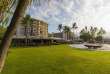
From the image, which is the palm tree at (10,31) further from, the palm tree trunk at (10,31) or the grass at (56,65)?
the grass at (56,65)

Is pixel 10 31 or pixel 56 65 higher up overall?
pixel 10 31

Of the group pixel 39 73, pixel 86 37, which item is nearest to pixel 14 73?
pixel 39 73

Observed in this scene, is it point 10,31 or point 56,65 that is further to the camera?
point 56,65

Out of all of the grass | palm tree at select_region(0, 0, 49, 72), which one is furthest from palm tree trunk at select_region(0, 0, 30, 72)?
the grass

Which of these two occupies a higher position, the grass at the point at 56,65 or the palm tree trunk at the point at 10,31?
the palm tree trunk at the point at 10,31

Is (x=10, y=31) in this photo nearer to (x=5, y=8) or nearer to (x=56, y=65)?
(x=5, y=8)

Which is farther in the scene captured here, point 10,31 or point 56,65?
point 56,65

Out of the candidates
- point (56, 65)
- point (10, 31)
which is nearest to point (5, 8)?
point (10, 31)

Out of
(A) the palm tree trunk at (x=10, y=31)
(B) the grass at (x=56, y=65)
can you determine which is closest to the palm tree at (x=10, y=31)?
(A) the palm tree trunk at (x=10, y=31)

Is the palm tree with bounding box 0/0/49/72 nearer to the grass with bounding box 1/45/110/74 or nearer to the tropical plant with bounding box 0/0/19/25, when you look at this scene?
the tropical plant with bounding box 0/0/19/25

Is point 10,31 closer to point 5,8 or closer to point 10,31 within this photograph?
point 10,31

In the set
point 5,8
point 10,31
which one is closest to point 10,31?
point 10,31

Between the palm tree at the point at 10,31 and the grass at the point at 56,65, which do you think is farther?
the grass at the point at 56,65

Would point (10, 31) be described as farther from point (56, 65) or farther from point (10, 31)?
point (56, 65)
